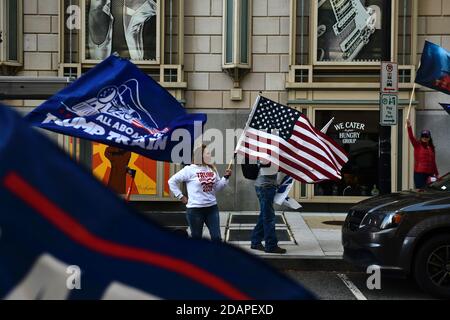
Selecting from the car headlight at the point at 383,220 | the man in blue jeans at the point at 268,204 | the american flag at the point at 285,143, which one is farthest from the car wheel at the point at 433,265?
the man in blue jeans at the point at 268,204

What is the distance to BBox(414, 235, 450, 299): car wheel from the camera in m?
7.14

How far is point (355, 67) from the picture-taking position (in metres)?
13.8

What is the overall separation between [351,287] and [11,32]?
9.57 metres

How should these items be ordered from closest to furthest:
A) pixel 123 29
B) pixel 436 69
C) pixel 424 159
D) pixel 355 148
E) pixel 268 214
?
1. pixel 268 214
2. pixel 436 69
3. pixel 424 159
4. pixel 355 148
5. pixel 123 29

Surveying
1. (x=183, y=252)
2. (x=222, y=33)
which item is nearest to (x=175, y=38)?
(x=222, y=33)

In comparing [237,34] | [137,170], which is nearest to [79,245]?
[137,170]

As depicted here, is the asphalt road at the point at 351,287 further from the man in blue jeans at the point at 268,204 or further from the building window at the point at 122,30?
the building window at the point at 122,30

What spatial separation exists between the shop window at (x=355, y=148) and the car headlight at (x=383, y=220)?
620 centimetres

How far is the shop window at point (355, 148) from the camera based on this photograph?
540 inches

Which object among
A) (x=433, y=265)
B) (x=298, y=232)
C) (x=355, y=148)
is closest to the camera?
(x=433, y=265)

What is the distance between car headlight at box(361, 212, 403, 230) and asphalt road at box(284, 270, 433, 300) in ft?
2.61

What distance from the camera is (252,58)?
14.0 m

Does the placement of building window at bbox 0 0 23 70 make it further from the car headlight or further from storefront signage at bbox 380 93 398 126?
the car headlight

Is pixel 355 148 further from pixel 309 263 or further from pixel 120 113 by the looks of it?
pixel 120 113
